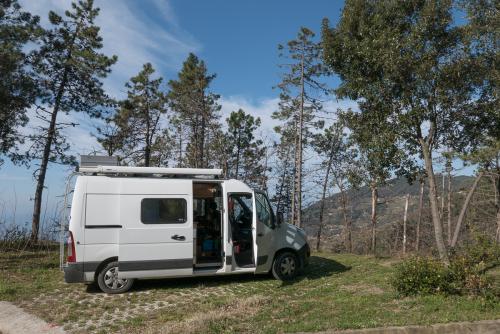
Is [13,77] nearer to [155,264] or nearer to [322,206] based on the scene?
[155,264]

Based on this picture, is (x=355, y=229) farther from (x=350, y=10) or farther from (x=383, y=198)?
(x=350, y=10)

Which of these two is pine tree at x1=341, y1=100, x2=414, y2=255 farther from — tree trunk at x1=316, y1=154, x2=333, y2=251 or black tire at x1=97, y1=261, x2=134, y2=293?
tree trunk at x1=316, y1=154, x2=333, y2=251

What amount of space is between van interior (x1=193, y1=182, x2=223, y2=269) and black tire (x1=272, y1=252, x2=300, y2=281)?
1.27 metres

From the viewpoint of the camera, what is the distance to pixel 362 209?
27406mm

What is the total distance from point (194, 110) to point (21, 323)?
54.7ft

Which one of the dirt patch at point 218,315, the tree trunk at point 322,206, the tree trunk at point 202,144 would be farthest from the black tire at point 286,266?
the tree trunk at point 322,206

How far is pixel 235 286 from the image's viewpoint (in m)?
9.50

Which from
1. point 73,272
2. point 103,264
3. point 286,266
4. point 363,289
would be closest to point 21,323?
point 73,272

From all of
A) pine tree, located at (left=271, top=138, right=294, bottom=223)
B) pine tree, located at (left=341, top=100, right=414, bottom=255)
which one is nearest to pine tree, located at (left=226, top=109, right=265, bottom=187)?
pine tree, located at (left=271, top=138, right=294, bottom=223)

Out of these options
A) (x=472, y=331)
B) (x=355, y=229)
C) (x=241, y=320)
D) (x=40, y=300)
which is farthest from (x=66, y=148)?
(x=355, y=229)

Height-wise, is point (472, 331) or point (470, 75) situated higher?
point (470, 75)

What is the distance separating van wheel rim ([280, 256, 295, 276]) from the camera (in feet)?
32.9

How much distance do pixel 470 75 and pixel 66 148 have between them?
14812mm

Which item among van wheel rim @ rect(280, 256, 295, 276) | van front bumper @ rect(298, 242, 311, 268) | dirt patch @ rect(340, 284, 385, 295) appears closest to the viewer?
dirt patch @ rect(340, 284, 385, 295)
